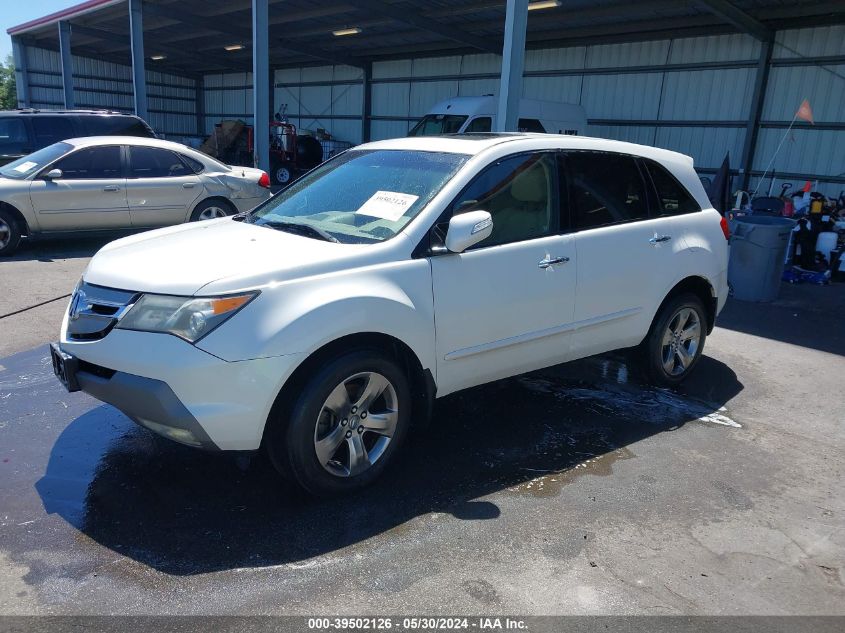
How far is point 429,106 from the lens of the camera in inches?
893

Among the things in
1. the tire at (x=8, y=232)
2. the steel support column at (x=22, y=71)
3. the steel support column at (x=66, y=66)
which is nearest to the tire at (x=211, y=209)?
the tire at (x=8, y=232)

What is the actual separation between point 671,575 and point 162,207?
8709 millimetres

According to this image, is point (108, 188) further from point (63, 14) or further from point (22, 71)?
point (22, 71)

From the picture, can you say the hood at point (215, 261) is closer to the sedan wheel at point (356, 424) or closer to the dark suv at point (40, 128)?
the sedan wheel at point (356, 424)

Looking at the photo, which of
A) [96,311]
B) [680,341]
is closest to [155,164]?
[96,311]

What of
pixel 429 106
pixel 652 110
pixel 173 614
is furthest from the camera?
pixel 429 106

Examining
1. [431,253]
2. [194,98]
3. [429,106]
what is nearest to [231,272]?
[431,253]

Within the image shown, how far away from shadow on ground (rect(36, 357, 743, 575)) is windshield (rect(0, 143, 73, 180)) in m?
6.04

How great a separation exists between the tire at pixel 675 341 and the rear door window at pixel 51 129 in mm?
10330

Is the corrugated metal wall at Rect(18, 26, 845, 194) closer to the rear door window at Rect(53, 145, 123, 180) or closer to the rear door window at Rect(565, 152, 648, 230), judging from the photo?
the rear door window at Rect(565, 152, 648, 230)

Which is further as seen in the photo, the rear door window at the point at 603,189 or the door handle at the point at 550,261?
the rear door window at the point at 603,189

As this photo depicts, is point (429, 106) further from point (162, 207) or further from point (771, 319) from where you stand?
point (771, 319)

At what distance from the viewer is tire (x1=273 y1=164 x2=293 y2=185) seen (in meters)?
23.5

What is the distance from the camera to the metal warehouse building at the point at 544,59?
13961 mm
